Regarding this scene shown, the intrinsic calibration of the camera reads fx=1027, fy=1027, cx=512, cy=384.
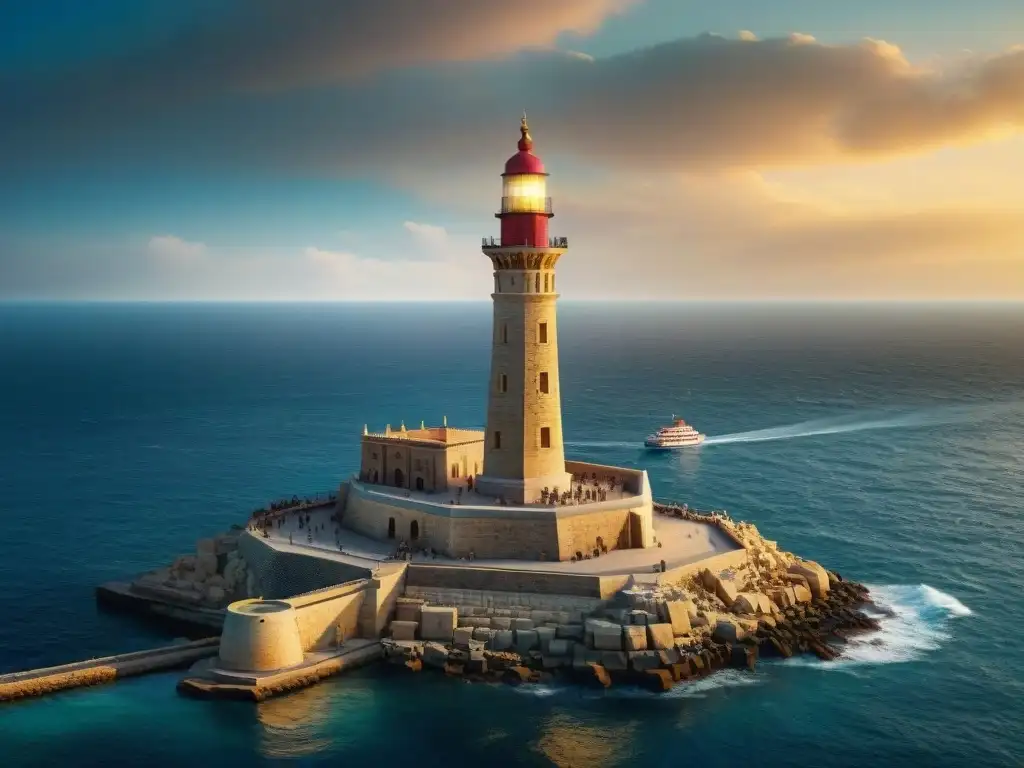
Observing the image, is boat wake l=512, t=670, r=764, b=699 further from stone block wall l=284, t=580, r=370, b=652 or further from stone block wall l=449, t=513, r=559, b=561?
stone block wall l=449, t=513, r=559, b=561

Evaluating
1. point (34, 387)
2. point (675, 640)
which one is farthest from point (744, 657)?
point (34, 387)

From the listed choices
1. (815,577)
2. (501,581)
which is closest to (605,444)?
(815,577)

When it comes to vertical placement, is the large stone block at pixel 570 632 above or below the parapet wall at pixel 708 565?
below

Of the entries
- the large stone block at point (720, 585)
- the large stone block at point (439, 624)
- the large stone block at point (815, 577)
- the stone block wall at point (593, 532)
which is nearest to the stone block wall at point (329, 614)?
the large stone block at point (439, 624)

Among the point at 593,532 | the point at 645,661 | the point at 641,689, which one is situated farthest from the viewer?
the point at 593,532

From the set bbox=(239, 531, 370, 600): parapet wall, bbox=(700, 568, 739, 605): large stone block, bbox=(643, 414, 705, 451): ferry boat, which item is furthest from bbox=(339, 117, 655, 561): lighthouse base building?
bbox=(643, 414, 705, 451): ferry boat

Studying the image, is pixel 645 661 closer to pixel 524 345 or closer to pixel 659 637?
pixel 659 637

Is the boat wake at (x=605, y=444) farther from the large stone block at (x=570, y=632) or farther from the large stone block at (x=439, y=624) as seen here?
the large stone block at (x=570, y=632)
